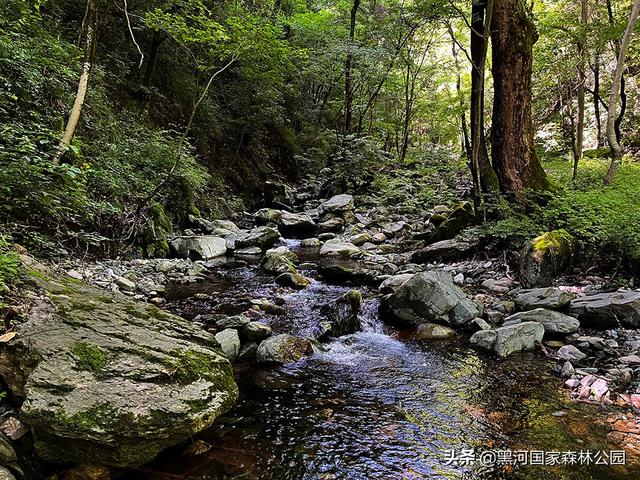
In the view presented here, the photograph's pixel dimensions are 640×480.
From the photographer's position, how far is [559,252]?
6.91 m

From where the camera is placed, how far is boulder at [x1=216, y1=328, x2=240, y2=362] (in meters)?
4.58

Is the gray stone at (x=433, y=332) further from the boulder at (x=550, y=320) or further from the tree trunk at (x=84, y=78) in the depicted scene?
the tree trunk at (x=84, y=78)

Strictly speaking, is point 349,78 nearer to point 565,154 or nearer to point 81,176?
point 565,154

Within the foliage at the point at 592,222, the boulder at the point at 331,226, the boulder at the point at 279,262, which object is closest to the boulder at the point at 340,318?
the boulder at the point at 279,262

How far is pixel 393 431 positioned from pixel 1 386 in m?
2.87

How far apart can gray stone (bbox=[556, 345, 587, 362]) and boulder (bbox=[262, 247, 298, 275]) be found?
4890mm

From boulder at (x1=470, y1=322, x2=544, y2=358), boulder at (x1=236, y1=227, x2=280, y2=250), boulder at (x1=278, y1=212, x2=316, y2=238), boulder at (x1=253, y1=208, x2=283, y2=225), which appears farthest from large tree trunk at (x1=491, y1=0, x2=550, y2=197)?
boulder at (x1=253, y1=208, x2=283, y2=225)

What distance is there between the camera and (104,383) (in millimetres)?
2512

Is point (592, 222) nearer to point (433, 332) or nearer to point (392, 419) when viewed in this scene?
point (433, 332)

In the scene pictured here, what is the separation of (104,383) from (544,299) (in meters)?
5.86

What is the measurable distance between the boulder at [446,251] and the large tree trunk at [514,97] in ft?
4.79

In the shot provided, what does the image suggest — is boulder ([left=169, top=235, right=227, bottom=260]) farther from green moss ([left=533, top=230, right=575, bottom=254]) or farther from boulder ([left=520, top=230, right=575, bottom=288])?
green moss ([left=533, top=230, right=575, bottom=254])

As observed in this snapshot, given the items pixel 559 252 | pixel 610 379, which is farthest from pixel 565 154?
pixel 610 379

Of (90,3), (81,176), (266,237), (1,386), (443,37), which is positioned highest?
(443,37)
